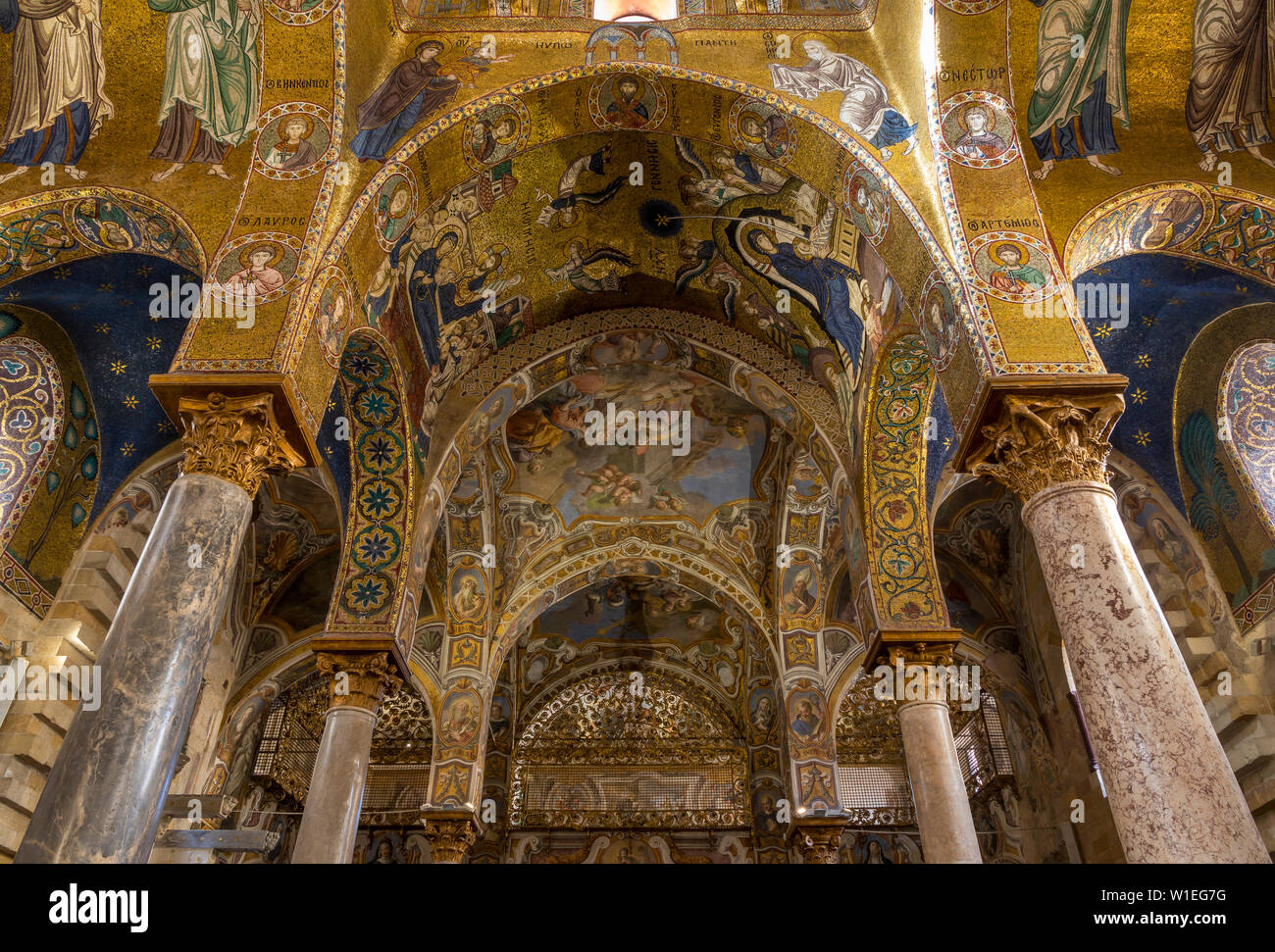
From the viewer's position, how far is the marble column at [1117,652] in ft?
14.3

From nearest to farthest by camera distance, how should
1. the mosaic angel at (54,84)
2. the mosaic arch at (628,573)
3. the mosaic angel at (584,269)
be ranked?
the mosaic angel at (54,84)
the mosaic angel at (584,269)
the mosaic arch at (628,573)

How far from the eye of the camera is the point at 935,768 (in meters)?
7.91

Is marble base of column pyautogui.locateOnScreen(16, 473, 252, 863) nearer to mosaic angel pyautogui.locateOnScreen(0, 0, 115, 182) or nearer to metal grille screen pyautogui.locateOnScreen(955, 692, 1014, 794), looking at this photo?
mosaic angel pyautogui.locateOnScreen(0, 0, 115, 182)

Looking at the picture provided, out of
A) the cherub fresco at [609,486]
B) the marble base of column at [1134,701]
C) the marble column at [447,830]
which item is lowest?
the marble base of column at [1134,701]

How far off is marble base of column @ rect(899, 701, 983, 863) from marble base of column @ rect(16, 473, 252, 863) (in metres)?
5.80

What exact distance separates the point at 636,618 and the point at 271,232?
414 inches

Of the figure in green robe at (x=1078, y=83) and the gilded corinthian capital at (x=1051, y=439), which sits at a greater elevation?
the figure in green robe at (x=1078, y=83)

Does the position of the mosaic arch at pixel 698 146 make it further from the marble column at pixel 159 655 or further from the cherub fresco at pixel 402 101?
the marble column at pixel 159 655

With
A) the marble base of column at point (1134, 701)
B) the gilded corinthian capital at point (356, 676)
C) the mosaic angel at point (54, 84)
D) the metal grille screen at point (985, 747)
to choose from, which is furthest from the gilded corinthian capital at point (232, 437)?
the metal grille screen at point (985, 747)

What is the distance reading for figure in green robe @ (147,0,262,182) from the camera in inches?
283

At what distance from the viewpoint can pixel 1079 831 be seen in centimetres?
1174

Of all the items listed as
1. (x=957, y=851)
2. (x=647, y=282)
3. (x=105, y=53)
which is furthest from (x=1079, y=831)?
(x=105, y=53)

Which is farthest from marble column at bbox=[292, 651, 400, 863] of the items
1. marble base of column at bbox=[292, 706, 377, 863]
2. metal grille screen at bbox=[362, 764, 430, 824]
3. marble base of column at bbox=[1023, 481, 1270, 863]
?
metal grille screen at bbox=[362, 764, 430, 824]

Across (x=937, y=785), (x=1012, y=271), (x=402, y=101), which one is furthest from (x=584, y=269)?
(x=937, y=785)
